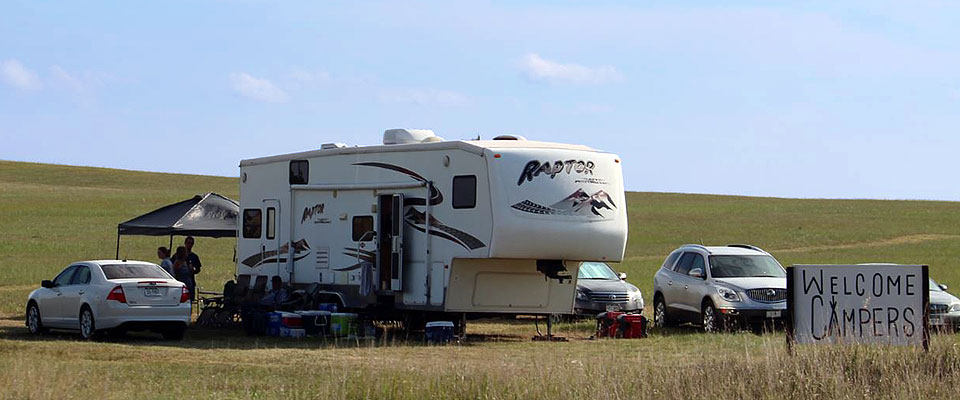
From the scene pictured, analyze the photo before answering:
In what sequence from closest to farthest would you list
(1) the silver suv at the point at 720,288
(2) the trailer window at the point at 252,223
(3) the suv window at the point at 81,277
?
(3) the suv window at the point at 81,277
(1) the silver suv at the point at 720,288
(2) the trailer window at the point at 252,223

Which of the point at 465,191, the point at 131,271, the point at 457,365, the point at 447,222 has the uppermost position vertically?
the point at 465,191

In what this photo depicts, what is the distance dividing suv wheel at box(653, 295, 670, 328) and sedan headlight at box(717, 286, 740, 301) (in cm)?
227

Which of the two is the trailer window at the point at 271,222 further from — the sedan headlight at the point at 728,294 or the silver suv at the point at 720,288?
the sedan headlight at the point at 728,294

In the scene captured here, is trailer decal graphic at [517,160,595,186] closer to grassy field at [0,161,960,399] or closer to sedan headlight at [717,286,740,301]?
grassy field at [0,161,960,399]

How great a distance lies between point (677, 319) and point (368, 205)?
6.16 m

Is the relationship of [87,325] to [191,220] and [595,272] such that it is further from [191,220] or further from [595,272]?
[595,272]

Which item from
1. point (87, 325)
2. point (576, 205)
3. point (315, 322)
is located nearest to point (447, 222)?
point (576, 205)

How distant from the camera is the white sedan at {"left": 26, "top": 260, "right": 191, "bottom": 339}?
762 inches

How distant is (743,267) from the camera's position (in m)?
22.8

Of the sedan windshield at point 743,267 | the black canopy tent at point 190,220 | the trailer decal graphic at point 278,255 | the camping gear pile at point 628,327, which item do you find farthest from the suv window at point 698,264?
the black canopy tent at point 190,220

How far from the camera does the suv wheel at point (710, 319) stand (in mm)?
21641

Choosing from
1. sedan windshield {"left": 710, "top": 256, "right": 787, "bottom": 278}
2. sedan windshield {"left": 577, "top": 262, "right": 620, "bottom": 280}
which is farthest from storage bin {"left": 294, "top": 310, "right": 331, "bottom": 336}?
sedan windshield {"left": 710, "top": 256, "right": 787, "bottom": 278}

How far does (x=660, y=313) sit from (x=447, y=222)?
6239 mm

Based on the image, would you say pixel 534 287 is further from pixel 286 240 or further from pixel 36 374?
pixel 36 374
